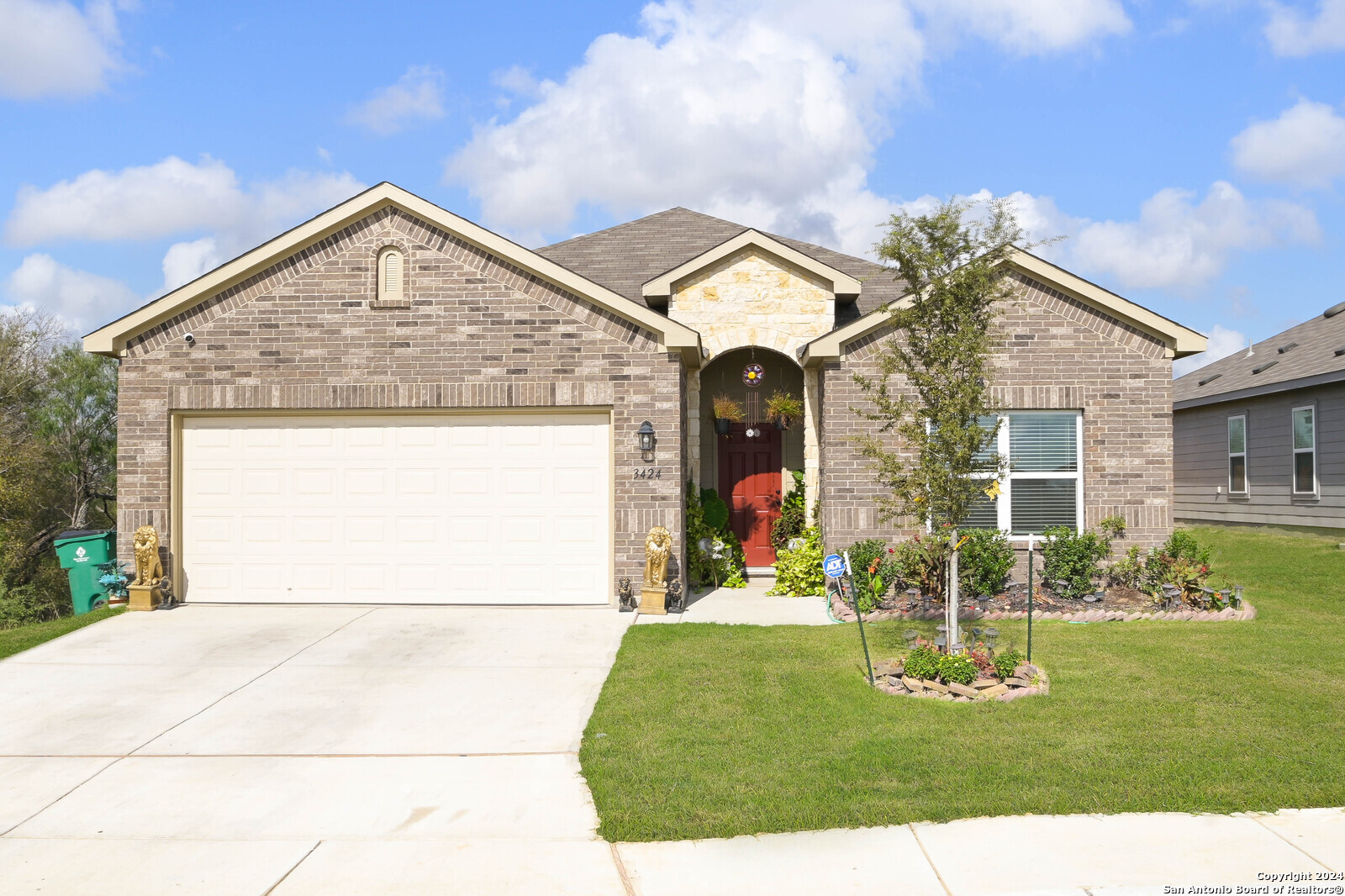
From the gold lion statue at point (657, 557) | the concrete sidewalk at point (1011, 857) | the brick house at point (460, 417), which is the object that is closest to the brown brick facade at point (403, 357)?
the brick house at point (460, 417)

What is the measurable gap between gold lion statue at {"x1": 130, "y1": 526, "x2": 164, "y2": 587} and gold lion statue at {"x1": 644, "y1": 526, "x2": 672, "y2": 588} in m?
6.04

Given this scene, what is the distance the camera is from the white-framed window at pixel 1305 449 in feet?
56.9

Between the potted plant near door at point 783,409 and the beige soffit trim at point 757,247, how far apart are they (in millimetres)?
1735

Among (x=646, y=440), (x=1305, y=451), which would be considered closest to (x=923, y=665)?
(x=646, y=440)

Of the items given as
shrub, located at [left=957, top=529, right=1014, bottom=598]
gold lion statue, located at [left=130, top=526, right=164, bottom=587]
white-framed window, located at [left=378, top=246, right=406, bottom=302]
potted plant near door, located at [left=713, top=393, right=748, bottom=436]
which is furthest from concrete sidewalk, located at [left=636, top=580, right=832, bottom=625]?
gold lion statue, located at [left=130, top=526, right=164, bottom=587]

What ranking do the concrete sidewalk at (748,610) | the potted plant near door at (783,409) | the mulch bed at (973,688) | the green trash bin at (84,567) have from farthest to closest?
the potted plant near door at (783,409) → the green trash bin at (84,567) → the concrete sidewalk at (748,610) → the mulch bed at (973,688)

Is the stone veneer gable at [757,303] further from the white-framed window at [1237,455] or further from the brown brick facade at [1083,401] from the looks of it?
the white-framed window at [1237,455]

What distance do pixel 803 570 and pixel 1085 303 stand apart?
16.7 feet

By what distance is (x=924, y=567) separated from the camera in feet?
36.9

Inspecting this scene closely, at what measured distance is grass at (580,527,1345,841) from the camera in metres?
5.20

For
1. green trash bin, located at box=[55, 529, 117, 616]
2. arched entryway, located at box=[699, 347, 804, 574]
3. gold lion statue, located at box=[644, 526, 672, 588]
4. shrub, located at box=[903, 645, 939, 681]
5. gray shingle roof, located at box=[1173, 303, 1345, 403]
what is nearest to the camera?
shrub, located at box=[903, 645, 939, 681]

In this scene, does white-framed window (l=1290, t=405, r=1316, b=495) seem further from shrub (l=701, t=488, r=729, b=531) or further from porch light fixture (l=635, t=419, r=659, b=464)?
porch light fixture (l=635, t=419, r=659, b=464)

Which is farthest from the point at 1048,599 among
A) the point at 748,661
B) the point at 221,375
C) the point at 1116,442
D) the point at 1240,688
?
the point at 221,375

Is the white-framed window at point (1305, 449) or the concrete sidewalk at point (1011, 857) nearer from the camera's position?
the concrete sidewalk at point (1011, 857)
